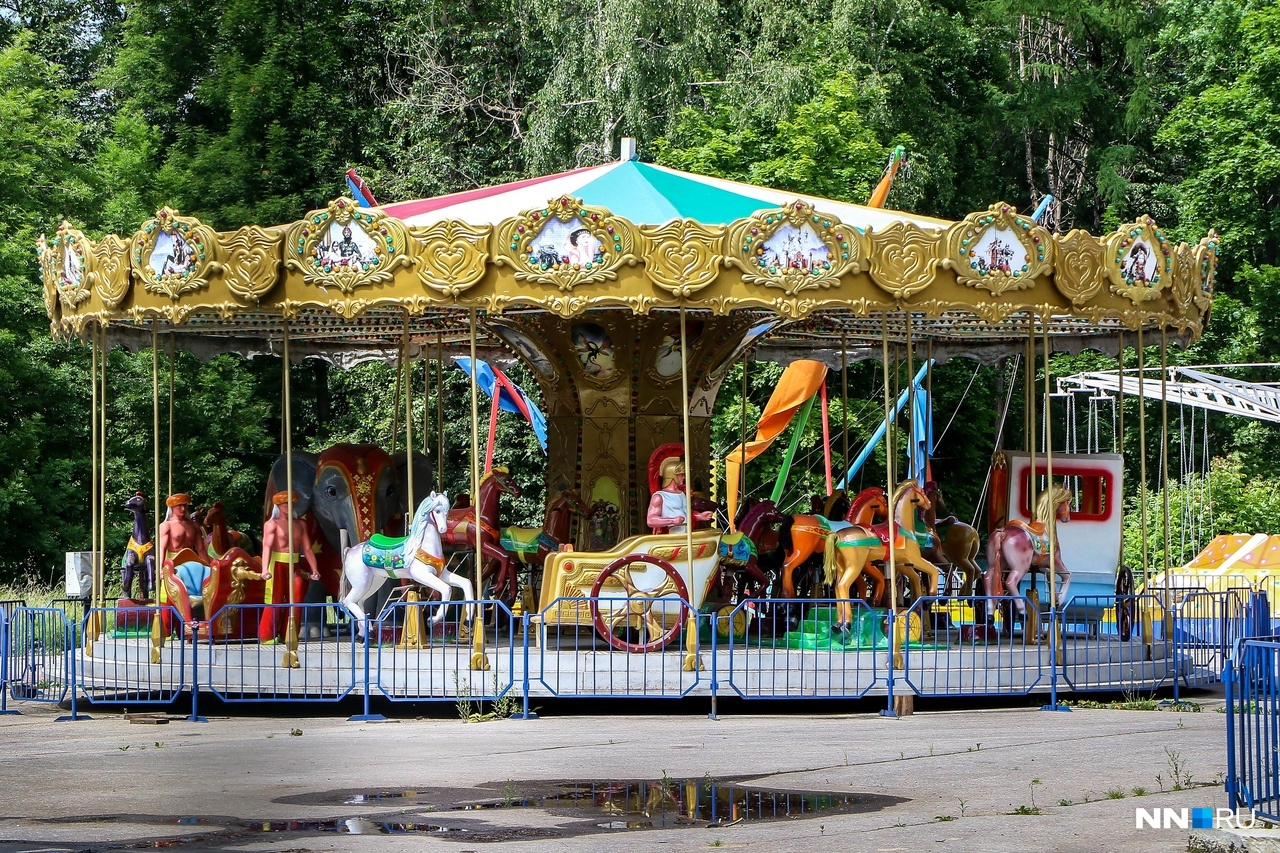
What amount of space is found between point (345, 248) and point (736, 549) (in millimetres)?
4907

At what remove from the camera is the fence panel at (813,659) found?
49.8ft

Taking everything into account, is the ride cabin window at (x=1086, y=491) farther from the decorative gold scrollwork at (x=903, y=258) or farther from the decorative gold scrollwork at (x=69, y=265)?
the decorative gold scrollwork at (x=69, y=265)

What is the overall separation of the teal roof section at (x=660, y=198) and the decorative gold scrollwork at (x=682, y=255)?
124 cm

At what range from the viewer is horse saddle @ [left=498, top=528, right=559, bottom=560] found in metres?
18.2

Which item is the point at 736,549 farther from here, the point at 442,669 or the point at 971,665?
the point at 442,669

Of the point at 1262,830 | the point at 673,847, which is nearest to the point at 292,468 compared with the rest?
the point at 673,847

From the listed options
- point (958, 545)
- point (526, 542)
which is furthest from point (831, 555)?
point (526, 542)

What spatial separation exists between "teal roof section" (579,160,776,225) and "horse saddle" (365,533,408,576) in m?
3.81

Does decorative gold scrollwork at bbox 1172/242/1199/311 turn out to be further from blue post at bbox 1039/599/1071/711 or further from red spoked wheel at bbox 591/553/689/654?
red spoked wheel at bbox 591/553/689/654

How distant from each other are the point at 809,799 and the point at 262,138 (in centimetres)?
2922

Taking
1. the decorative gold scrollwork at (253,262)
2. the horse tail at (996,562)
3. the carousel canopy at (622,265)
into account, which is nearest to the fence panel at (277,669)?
the decorative gold scrollwork at (253,262)

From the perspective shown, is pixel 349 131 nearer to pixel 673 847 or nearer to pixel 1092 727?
pixel 1092 727

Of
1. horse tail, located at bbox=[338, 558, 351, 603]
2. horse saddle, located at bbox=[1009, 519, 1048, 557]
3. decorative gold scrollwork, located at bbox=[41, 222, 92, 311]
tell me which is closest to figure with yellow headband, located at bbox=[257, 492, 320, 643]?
horse tail, located at bbox=[338, 558, 351, 603]

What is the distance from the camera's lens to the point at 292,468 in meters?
18.2
